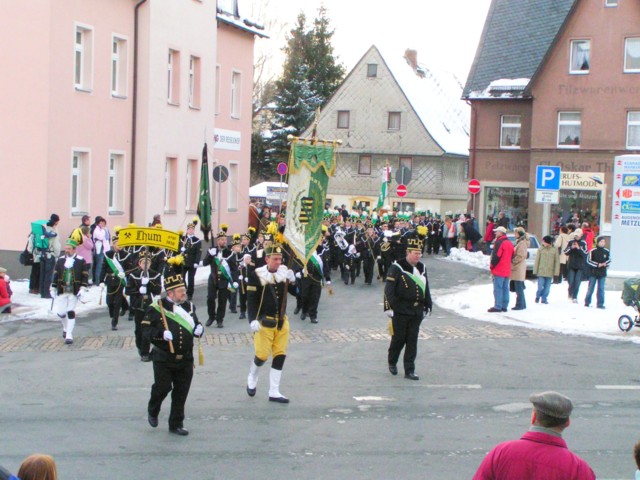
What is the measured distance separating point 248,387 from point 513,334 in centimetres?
765

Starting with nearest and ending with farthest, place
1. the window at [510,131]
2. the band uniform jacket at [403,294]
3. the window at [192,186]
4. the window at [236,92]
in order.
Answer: the band uniform jacket at [403,294]
the window at [192,186]
the window at [236,92]
the window at [510,131]

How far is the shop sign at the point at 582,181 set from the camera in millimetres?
40125

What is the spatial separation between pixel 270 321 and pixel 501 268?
10166 millimetres

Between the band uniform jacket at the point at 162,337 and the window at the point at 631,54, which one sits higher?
the window at the point at 631,54

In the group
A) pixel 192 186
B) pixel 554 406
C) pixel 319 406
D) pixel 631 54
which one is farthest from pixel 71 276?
pixel 631 54

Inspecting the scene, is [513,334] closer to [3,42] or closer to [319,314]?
[319,314]

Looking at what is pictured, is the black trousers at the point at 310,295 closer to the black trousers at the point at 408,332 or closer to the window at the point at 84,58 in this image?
the black trousers at the point at 408,332

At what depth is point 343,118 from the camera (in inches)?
2430

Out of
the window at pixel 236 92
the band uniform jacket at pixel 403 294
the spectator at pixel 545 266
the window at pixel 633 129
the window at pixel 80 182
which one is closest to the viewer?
the band uniform jacket at pixel 403 294

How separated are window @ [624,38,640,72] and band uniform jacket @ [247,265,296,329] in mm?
31037

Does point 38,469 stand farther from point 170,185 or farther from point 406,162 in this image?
point 406,162

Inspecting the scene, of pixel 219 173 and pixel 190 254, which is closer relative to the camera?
pixel 190 254

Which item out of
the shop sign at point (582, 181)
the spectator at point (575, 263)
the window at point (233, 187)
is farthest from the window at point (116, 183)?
the shop sign at point (582, 181)

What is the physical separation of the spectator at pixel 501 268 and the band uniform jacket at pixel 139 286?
294 inches
